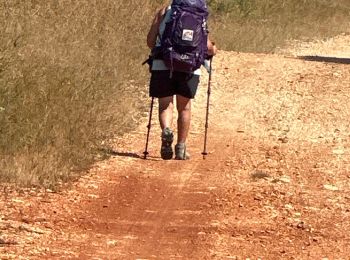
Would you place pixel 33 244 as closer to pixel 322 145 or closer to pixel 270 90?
pixel 322 145

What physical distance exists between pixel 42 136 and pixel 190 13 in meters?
1.77

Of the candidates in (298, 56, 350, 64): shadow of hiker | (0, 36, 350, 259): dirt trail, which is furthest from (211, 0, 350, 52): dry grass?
(0, 36, 350, 259): dirt trail

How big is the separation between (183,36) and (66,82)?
1480 millimetres

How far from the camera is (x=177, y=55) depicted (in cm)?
802

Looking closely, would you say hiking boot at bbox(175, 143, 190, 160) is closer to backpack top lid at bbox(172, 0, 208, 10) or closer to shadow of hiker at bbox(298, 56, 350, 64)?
backpack top lid at bbox(172, 0, 208, 10)

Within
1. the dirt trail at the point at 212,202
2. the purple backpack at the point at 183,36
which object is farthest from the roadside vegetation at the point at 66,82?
the purple backpack at the point at 183,36

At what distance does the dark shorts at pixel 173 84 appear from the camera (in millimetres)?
8250

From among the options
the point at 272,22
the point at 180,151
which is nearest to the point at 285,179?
the point at 180,151

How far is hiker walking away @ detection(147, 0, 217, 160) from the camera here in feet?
26.2

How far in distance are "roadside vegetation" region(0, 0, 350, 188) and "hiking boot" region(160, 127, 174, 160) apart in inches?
23.2

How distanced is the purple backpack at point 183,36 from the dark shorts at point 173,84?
Answer: 0.53 feet

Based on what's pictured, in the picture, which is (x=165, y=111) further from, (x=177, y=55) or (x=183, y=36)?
(x=183, y=36)

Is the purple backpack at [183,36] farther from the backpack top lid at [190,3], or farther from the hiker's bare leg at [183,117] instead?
the hiker's bare leg at [183,117]

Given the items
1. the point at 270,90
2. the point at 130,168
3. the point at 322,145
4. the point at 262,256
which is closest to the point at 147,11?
the point at 270,90
